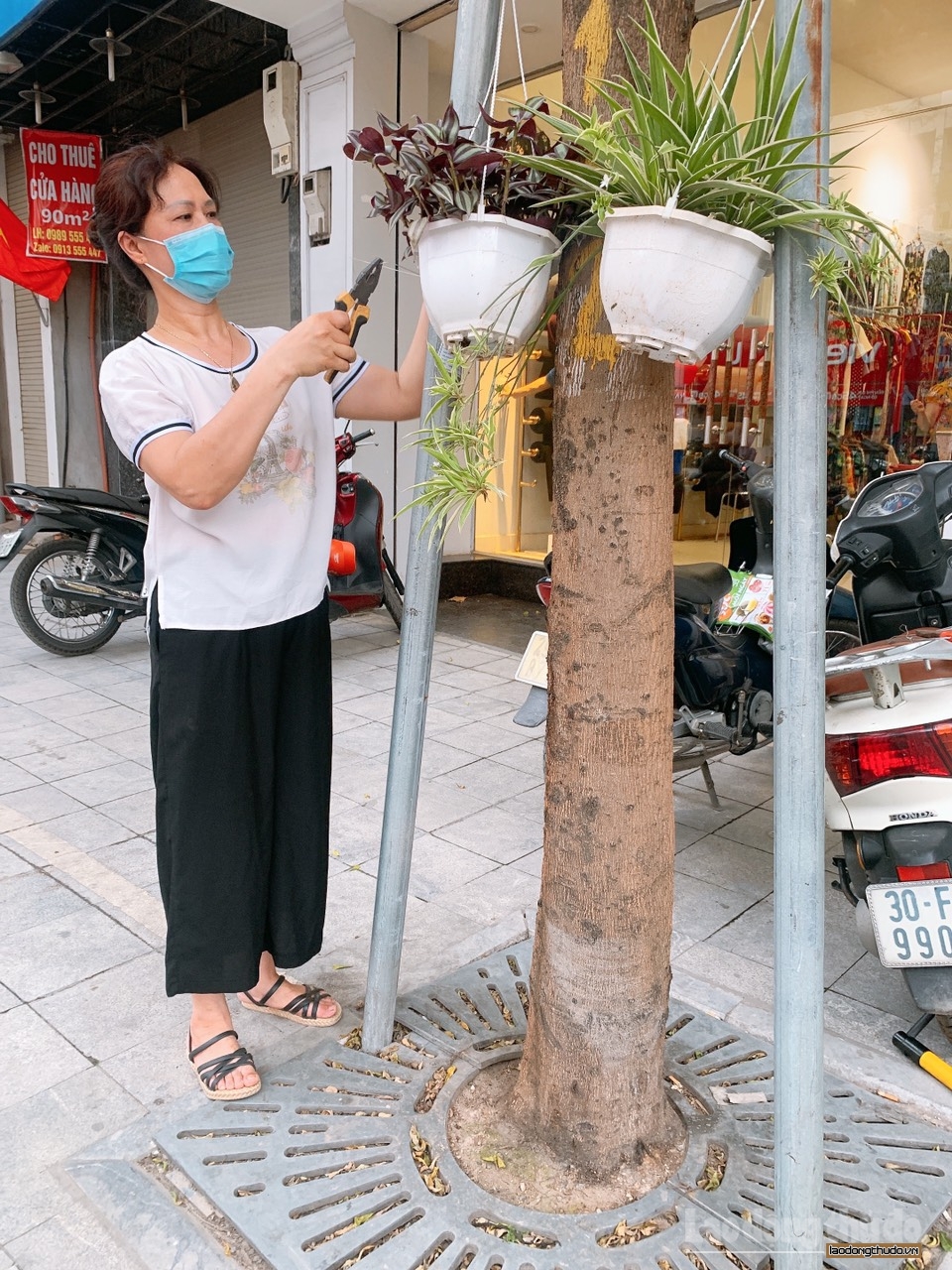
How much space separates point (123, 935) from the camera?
2773 mm

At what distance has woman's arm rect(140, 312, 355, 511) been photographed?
67.2 inches

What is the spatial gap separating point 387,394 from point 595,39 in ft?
2.80

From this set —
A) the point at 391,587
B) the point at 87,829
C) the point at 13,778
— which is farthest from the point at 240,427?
the point at 391,587

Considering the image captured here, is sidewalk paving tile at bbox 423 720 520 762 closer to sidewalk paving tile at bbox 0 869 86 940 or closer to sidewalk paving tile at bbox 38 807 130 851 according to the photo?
sidewalk paving tile at bbox 38 807 130 851

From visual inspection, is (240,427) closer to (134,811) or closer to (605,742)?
(605,742)

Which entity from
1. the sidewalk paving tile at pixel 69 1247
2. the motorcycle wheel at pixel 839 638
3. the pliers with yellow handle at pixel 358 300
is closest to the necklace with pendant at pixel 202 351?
the pliers with yellow handle at pixel 358 300

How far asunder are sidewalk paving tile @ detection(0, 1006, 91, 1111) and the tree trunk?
1.05m

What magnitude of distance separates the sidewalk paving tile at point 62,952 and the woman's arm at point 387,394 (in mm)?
1595

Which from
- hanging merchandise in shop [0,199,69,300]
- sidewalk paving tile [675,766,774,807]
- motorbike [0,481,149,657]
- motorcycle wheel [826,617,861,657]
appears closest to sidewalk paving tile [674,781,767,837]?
sidewalk paving tile [675,766,774,807]

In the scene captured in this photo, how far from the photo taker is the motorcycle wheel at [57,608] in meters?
5.57

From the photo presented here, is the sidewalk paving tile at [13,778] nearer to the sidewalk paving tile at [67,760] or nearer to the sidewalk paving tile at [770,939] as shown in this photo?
the sidewalk paving tile at [67,760]

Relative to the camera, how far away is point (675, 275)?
121 cm

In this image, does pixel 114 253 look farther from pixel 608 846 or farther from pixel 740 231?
pixel 608 846

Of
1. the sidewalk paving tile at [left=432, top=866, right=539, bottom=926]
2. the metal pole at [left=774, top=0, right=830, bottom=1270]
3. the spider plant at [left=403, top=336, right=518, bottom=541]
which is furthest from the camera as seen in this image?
the sidewalk paving tile at [left=432, top=866, right=539, bottom=926]
